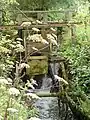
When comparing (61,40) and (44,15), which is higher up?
(44,15)

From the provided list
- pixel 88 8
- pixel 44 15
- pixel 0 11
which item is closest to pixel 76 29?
pixel 88 8

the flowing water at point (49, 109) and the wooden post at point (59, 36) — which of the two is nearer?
the flowing water at point (49, 109)

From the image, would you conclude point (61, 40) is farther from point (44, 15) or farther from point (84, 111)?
point (84, 111)

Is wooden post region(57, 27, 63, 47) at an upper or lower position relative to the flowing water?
upper

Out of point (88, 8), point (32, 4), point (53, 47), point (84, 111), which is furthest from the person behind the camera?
point (32, 4)

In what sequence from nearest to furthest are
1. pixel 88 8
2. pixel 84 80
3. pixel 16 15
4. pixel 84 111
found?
pixel 84 111
pixel 84 80
pixel 88 8
pixel 16 15

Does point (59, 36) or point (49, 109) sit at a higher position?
point (59, 36)

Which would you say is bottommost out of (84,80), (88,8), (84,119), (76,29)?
(84,119)

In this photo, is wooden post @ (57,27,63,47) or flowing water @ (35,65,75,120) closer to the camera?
flowing water @ (35,65,75,120)

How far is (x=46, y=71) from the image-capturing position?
1046 cm

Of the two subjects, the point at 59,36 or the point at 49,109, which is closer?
the point at 49,109

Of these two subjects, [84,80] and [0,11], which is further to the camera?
[0,11]

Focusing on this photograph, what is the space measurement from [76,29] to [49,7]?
3304 millimetres

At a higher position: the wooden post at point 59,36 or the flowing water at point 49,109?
the wooden post at point 59,36
